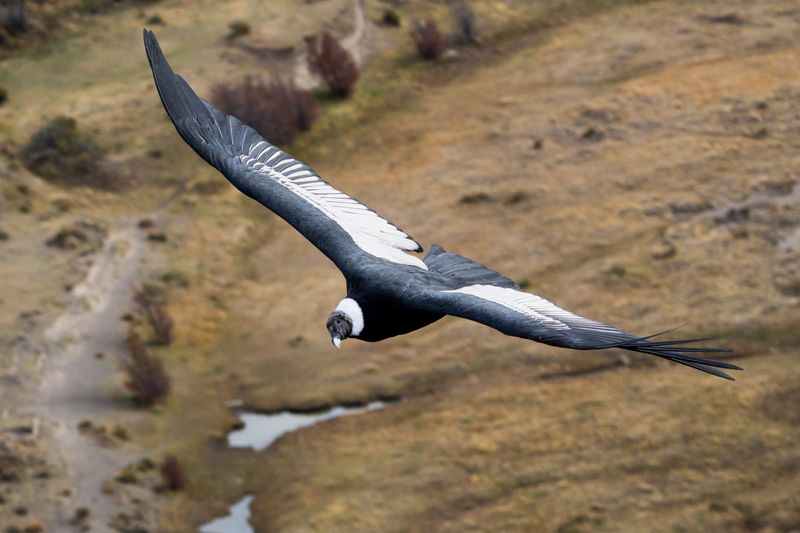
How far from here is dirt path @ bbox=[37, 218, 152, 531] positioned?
152ft

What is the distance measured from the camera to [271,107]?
65.9 meters

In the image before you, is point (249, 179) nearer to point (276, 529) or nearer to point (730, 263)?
point (276, 529)

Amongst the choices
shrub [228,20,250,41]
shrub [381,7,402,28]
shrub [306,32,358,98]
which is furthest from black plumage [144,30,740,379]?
shrub [381,7,402,28]

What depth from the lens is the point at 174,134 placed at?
66.7 metres

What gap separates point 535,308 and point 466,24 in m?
52.5

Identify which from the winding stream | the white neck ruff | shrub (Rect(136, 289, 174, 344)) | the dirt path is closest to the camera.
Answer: the white neck ruff

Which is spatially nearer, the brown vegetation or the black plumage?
the black plumage

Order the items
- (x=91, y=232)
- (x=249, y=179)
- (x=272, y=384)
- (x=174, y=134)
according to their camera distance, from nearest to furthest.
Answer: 1. (x=249, y=179)
2. (x=272, y=384)
3. (x=91, y=232)
4. (x=174, y=134)

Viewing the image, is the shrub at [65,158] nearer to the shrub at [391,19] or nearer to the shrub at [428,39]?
the shrub at [428,39]

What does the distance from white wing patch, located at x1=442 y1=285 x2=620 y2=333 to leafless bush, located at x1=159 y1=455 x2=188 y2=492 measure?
2471 centimetres

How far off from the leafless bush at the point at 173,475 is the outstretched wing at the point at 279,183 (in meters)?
20.6

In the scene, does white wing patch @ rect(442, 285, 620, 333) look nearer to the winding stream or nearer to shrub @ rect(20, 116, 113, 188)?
the winding stream

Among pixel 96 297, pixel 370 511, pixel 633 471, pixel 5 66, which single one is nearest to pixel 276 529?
pixel 370 511

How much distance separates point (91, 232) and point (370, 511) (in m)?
21.0
